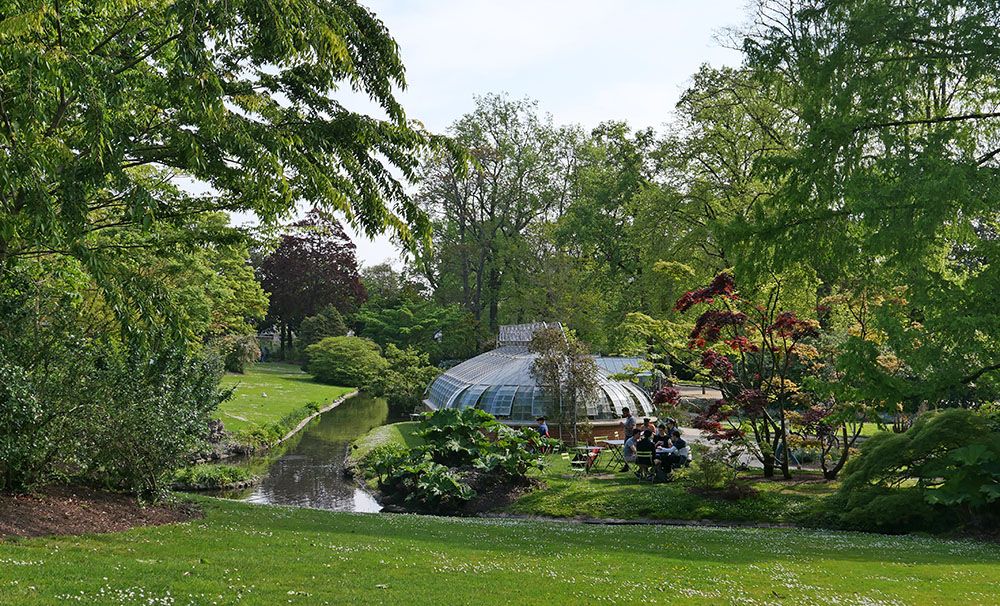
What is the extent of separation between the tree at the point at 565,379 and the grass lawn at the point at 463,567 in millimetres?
12853

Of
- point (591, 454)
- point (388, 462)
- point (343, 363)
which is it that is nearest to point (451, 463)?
point (388, 462)

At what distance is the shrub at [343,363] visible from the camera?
49.8 metres

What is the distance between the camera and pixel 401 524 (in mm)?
12219

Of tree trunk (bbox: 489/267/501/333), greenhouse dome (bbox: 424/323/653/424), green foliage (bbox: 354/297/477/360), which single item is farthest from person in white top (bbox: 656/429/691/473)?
tree trunk (bbox: 489/267/501/333)

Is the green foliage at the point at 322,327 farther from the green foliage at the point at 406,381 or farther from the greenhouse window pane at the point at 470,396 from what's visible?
the greenhouse window pane at the point at 470,396

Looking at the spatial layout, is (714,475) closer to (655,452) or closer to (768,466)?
(655,452)

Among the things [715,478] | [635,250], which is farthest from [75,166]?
[635,250]

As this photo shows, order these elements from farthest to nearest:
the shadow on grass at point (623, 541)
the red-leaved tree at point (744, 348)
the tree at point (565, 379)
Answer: the tree at point (565, 379)
the red-leaved tree at point (744, 348)
the shadow on grass at point (623, 541)

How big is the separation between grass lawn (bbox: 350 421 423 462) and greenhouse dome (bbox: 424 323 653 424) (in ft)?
6.40

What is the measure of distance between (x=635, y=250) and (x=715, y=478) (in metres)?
23.9

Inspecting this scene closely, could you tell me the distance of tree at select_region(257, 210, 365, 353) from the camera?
62062 mm

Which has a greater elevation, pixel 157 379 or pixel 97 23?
pixel 97 23

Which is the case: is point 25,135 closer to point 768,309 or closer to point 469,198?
point 768,309

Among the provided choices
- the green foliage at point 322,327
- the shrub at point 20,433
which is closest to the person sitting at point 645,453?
the shrub at point 20,433
